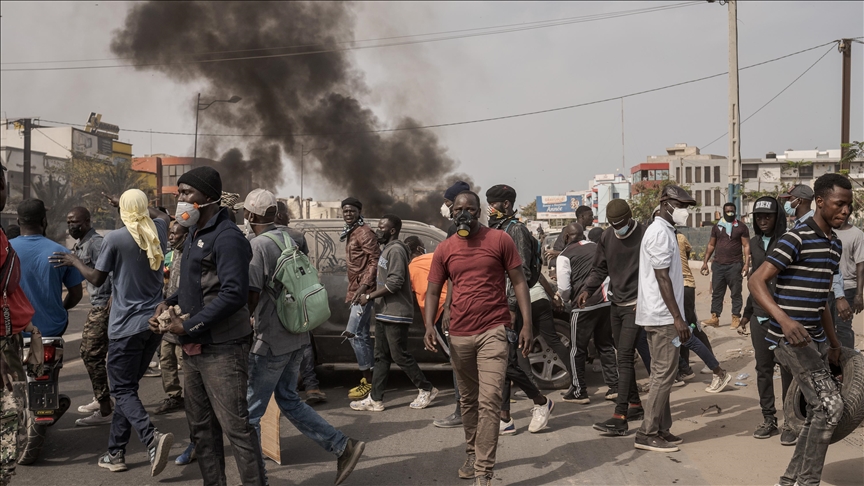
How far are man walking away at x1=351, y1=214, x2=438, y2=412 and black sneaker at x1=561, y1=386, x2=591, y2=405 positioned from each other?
1377 mm

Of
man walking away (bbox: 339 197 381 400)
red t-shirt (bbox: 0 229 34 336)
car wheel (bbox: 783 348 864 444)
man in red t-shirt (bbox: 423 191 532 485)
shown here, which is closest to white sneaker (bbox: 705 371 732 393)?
→ car wheel (bbox: 783 348 864 444)

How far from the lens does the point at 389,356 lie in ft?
23.2

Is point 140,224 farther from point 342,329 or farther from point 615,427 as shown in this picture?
point 615,427

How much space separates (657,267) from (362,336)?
3.07 metres

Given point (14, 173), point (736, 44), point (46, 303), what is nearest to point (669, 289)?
point (46, 303)

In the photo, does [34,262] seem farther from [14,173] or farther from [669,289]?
[14,173]

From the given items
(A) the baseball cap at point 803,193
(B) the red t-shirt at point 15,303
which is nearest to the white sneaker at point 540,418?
(A) the baseball cap at point 803,193

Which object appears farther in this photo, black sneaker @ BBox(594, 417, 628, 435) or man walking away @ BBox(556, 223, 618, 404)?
man walking away @ BBox(556, 223, 618, 404)

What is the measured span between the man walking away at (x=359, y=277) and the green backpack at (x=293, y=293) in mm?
2430

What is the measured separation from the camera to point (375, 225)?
8.27 m

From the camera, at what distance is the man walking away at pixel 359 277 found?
281 inches

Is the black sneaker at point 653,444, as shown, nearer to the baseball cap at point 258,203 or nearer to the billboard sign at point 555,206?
the baseball cap at point 258,203

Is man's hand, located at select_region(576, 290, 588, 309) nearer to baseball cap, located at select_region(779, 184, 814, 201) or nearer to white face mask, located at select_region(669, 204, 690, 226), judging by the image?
white face mask, located at select_region(669, 204, 690, 226)

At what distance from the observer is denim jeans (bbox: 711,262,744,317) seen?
1126cm
